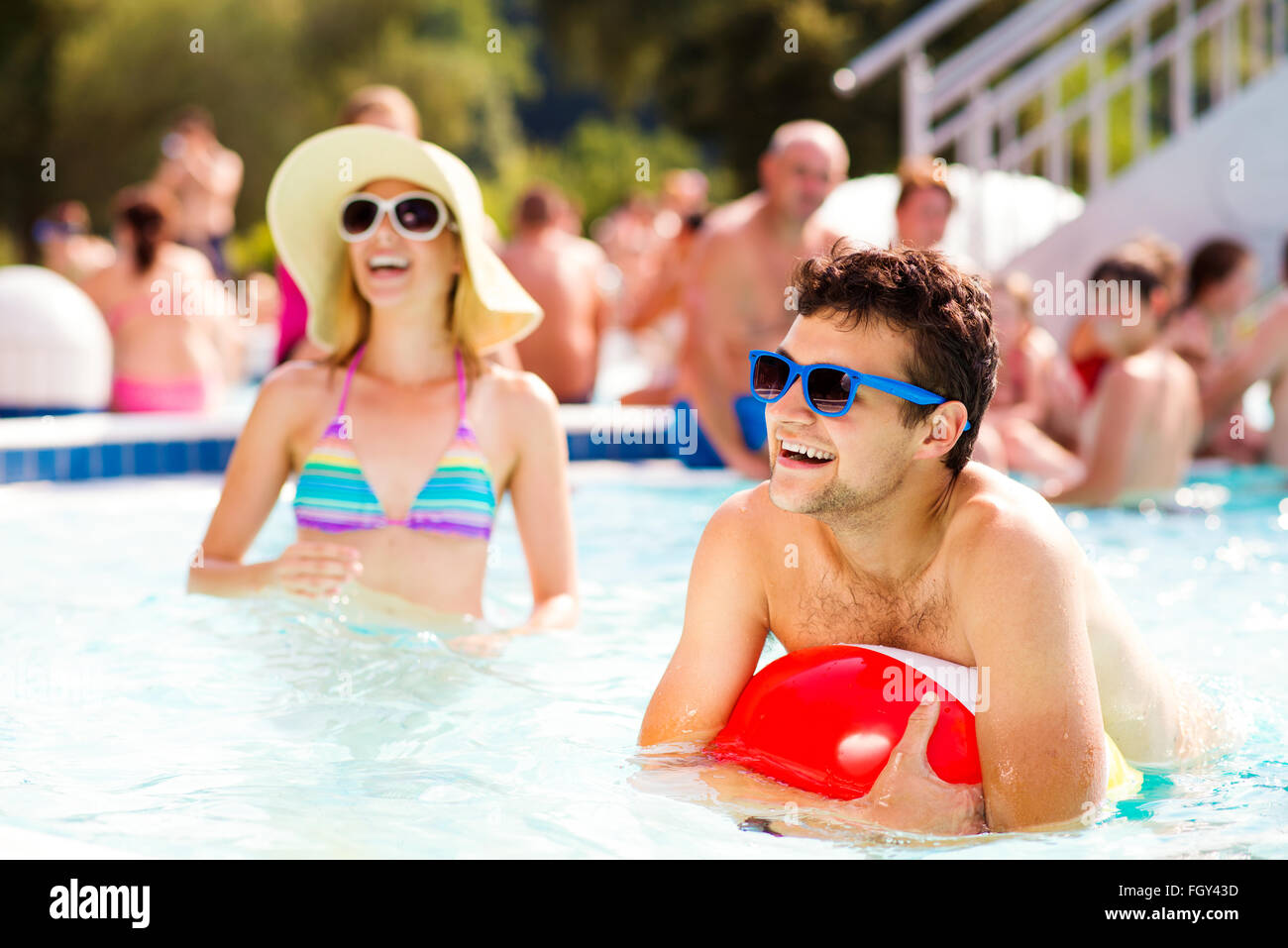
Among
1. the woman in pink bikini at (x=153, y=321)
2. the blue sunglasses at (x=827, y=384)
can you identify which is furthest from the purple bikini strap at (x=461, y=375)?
the woman in pink bikini at (x=153, y=321)

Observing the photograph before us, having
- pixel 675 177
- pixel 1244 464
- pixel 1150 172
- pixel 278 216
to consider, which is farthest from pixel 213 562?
pixel 675 177

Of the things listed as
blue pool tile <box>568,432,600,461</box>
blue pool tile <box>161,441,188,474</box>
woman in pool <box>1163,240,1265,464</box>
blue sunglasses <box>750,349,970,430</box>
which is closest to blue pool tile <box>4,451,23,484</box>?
blue pool tile <box>161,441,188,474</box>

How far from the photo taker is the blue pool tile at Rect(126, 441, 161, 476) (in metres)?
7.89

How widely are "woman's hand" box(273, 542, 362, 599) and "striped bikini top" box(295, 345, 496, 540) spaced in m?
0.22

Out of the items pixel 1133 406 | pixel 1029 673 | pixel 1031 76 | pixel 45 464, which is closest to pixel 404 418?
pixel 1029 673

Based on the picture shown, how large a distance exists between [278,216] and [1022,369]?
4752 mm

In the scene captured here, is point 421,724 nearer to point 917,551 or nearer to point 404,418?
point 404,418

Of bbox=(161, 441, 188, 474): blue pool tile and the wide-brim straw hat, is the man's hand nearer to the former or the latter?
the wide-brim straw hat

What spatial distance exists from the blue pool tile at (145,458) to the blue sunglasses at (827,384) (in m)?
5.82

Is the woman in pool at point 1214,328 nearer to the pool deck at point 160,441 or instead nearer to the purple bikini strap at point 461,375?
the pool deck at point 160,441

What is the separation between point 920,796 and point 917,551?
0.41m

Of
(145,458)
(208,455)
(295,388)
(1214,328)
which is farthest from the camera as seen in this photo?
(1214,328)

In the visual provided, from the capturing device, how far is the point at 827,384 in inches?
104

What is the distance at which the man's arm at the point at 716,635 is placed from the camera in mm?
2861
